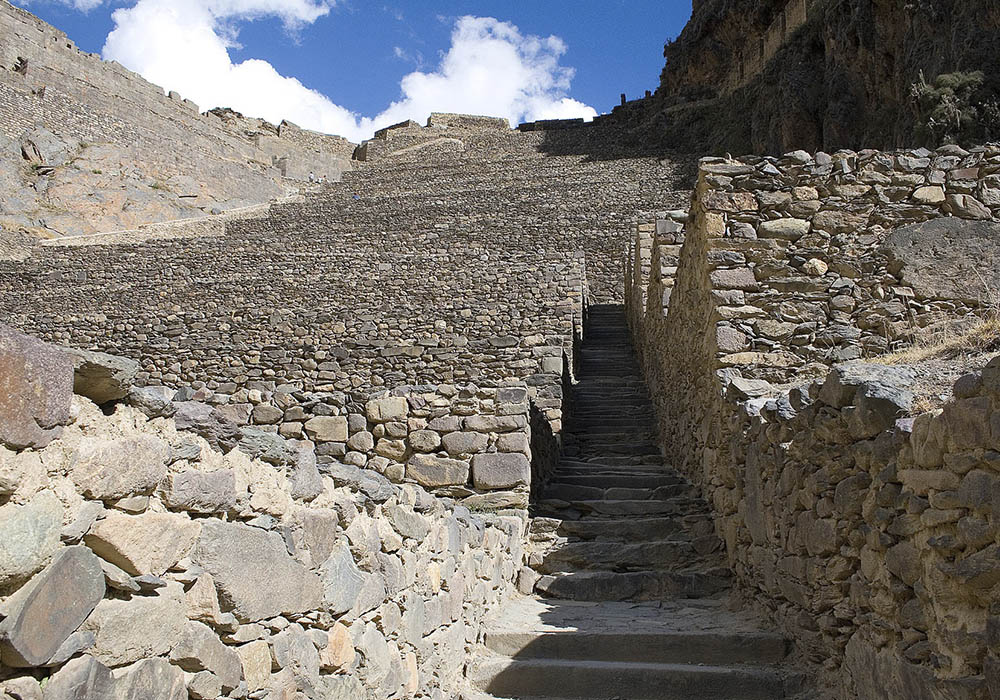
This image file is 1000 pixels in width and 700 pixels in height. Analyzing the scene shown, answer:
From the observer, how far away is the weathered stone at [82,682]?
1410 millimetres

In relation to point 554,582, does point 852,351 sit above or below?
above

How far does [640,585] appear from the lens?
16.7ft

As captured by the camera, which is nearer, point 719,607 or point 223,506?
point 223,506

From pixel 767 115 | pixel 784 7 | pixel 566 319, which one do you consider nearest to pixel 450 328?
pixel 566 319

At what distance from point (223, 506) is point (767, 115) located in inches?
1236

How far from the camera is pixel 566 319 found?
1252 centimetres

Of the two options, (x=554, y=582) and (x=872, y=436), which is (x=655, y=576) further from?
(x=872, y=436)

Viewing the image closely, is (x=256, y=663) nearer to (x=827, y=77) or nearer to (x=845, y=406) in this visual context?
(x=845, y=406)

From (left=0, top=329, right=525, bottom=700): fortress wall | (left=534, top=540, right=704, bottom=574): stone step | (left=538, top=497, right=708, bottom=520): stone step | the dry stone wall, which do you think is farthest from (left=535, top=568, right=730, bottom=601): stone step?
the dry stone wall

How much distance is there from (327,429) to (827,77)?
2640cm

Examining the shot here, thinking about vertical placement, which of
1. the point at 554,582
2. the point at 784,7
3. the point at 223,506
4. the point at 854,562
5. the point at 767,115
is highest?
the point at 784,7

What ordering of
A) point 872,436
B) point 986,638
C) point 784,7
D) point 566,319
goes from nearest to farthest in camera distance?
point 986,638, point 872,436, point 566,319, point 784,7

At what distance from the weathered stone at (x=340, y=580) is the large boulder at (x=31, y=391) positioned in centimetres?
103

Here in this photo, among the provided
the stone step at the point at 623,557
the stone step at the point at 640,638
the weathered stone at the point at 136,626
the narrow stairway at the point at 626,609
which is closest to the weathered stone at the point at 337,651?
the weathered stone at the point at 136,626
